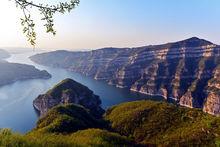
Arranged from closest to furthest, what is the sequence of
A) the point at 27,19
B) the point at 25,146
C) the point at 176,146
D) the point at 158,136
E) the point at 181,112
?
the point at 27,19 → the point at 25,146 → the point at 176,146 → the point at 158,136 → the point at 181,112

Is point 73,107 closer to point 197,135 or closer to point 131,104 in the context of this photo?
point 131,104

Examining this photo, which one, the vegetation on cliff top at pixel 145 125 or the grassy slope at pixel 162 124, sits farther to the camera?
the grassy slope at pixel 162 124

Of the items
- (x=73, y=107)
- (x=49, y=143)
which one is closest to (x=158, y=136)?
(x=73, y=107)

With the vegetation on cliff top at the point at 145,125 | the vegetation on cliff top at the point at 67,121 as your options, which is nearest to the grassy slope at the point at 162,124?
the vegetation on cliff top at the point at 145,125

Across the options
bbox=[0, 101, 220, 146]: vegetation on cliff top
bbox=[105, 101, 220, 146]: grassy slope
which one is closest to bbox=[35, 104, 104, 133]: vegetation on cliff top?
bbox=[0, 101, 220, 146]: vegetation on cliff top

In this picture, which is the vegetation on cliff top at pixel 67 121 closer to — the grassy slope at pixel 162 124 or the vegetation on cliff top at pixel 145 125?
the vegetation on cliff top at pixel 145 125

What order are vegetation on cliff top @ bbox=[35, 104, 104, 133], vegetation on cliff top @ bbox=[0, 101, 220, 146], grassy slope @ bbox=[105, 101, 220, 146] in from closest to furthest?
vegetation on cliff top @ bbox=[0, 101, 220, 146]
grassy slope @ bbox=[105, 101, 220, 146]
vegetation on cliff top @ bbox=[35, 104, 104, 133]

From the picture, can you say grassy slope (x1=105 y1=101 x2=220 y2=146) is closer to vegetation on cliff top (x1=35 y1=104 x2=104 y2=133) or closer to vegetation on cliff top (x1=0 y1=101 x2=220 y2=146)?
vegetation on cliff top (x1=0 y1=101 x2=220 y2=146)

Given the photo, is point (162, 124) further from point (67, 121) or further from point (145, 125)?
point (67, 121)

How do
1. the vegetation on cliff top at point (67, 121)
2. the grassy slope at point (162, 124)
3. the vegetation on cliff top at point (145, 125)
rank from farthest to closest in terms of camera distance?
the vegetation on cliff top at point (67, 121)
the grassy slope at point (162, 124)
the vegetation on cliff top at point (145, 125)

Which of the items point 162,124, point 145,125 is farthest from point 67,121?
point 162,124

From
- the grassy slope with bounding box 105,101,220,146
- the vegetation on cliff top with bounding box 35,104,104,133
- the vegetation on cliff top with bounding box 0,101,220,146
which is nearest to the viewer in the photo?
the vegetation on cliff top with bounding box 0,101,220,146
